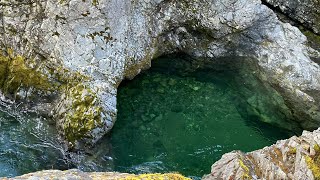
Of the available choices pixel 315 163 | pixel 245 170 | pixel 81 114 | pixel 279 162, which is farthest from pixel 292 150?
pixel 81 114

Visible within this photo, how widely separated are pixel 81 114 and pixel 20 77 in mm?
2426

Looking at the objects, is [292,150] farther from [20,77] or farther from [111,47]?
[20,77]

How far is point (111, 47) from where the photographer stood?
13.1 metres

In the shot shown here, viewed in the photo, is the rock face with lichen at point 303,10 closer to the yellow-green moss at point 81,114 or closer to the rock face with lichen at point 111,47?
the rock face with lichen at point 111,47

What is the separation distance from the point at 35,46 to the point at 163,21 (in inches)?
188

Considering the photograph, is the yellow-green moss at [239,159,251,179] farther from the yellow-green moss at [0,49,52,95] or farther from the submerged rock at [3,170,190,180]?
the yellow-green moss at [0,49,52,95]

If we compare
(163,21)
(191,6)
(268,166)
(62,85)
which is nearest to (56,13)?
(62,85)

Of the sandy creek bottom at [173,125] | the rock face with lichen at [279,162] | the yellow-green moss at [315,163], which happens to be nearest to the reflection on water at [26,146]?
the sandy creek bottom at [173,125]

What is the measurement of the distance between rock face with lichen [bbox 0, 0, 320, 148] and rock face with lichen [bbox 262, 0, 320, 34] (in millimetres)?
1311

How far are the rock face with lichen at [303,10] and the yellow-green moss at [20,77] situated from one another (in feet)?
29.6

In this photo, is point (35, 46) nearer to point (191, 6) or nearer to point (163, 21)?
point (163, 21)

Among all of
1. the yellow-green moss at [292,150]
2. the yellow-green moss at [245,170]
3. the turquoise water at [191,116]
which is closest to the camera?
the yellow-green moss at [245,170]

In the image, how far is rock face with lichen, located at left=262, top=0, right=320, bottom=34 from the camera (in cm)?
1623

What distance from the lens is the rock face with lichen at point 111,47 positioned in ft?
40.7
